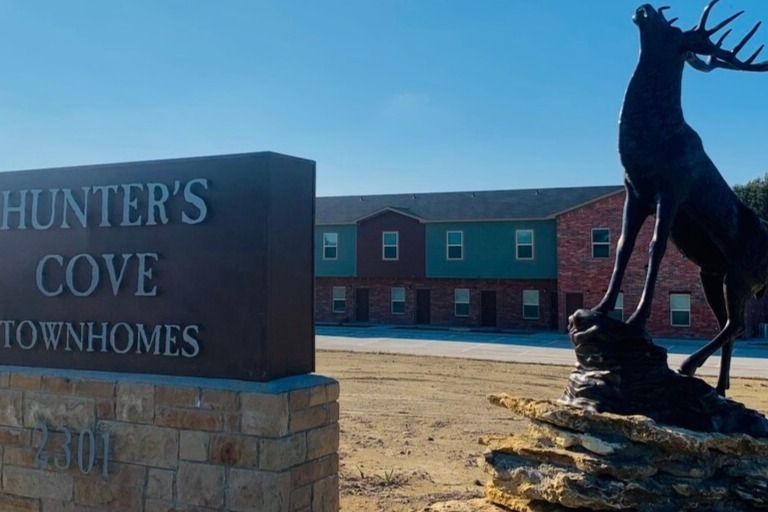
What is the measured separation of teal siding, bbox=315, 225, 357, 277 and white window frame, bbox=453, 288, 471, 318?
5.25 metres

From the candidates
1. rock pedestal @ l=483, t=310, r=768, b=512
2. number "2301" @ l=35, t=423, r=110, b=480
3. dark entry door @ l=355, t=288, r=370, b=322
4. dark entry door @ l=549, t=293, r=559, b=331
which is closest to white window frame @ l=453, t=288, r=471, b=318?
dark entry door @ l=549, t=293, r=559, b=331

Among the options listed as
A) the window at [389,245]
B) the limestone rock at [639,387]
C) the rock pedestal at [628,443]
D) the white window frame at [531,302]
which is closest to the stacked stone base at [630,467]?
the rock pedestal at [628,443]

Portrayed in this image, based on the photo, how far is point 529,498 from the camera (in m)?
4.62

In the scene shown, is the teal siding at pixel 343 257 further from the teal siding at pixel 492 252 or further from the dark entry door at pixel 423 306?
the teal siding at pixel 492 252

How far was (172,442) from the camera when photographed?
4.69 m

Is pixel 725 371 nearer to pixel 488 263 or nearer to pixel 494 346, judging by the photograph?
pixel 494 346

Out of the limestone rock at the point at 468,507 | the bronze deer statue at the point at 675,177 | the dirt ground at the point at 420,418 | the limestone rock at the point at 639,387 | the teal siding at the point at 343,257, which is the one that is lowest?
the dirt ground at the point at 420,418

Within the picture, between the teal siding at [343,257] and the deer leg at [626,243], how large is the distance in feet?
96.2

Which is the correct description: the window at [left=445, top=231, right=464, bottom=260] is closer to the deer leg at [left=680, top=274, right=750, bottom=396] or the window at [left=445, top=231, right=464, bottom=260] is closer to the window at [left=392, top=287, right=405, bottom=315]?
the window at [left=392, top=287, right=405, bottom=315]

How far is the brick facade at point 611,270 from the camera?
26922 mm

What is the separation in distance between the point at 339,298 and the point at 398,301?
10.5 ft

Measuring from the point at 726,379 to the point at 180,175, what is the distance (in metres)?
4.45

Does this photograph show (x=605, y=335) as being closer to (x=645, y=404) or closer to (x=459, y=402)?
(x=645, y=404)

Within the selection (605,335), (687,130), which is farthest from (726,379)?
(687,130)
